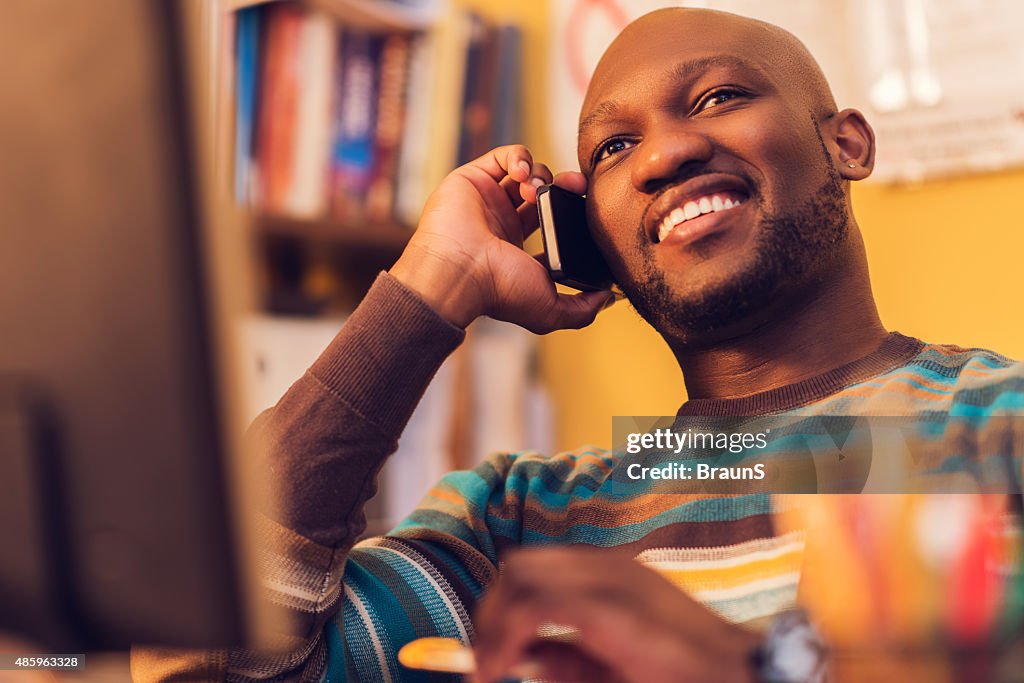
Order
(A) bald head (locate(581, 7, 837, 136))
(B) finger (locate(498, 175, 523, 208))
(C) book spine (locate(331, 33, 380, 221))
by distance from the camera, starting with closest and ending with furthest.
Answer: (A) bald head (locate(581, 7, 837, 136)) → (B) finger (locate(498, 175, 523, 208)) → (C) book spine (locate(331, 33, 380, 221))

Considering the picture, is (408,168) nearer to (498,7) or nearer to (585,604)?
(498,7)

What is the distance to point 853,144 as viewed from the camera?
0.97 metres

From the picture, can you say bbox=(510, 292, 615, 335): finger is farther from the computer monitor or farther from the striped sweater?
the computer monitor

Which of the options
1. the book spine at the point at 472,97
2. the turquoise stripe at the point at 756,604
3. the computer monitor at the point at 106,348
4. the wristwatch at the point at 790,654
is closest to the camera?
the computer monitor at the point at 106,348

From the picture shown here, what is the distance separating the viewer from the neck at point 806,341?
879 millimetres

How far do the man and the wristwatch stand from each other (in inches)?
8.1

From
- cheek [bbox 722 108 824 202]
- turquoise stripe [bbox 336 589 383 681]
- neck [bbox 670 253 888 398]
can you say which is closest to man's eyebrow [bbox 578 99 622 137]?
cheek [bbox 722 108 824 202]

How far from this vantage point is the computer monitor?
34 cm

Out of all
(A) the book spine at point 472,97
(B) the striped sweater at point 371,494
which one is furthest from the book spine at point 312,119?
(B) the striped sweater at point 371,494

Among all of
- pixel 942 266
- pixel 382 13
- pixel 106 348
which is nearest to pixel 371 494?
pixel 106 348

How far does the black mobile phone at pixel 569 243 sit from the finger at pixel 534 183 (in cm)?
4

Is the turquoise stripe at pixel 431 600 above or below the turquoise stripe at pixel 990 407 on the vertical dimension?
below

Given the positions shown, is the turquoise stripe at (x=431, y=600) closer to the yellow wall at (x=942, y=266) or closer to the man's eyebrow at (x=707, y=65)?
the yellow wall at (x=942, y=266)

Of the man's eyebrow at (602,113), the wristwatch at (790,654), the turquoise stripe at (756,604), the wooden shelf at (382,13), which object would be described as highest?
the wooden shelf at (382,13)
